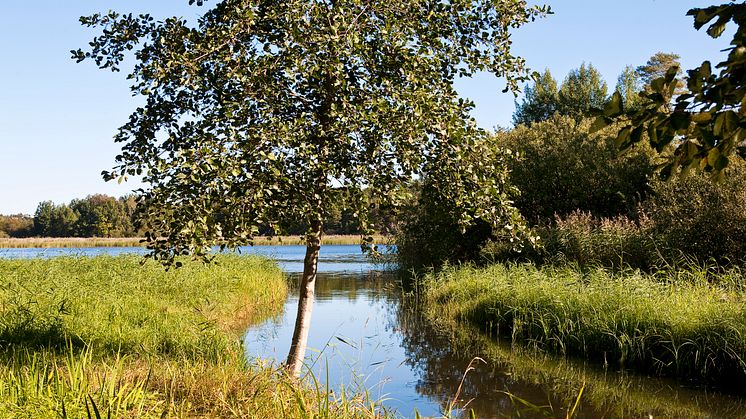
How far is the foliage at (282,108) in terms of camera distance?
689cm

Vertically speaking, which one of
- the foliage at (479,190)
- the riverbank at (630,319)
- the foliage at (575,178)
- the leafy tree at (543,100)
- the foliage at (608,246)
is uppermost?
the leafy tree at (543,100)

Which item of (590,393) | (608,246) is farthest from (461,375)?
(608,246)

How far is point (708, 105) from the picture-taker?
2855 mm

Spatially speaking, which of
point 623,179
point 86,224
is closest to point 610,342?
point 623,179

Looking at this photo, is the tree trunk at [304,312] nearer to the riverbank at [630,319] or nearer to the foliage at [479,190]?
the foliage at [479,190]

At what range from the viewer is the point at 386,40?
7.71 m

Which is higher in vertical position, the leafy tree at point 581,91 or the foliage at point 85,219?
the leafy tree at point 581,91

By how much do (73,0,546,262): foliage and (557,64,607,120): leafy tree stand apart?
53121 mm

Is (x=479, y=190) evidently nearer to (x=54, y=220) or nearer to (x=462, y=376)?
(x=462, y=376)

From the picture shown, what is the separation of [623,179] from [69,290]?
22.0 m

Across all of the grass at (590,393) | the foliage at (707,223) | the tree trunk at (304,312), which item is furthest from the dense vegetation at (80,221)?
the tree trunk at (304,312)

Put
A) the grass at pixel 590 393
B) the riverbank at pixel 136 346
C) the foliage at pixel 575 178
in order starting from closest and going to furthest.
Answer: the riverbank at pixel 136 346 → the grass at pixel 590 393 → the foliage at pixel 575 178

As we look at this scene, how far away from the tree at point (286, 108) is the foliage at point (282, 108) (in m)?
0.02

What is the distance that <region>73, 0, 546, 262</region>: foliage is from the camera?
689 centimetres
